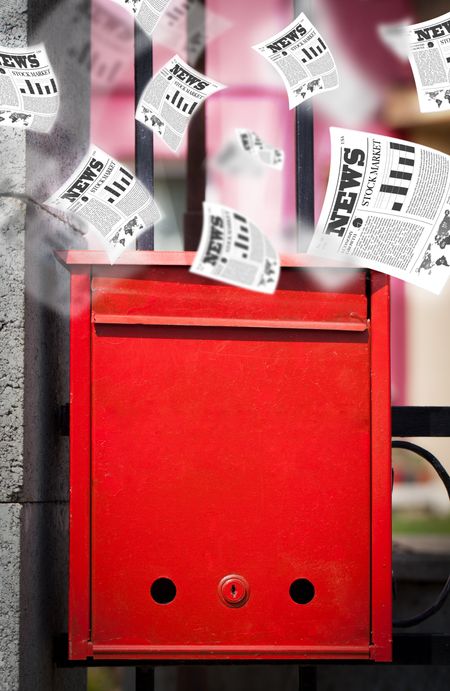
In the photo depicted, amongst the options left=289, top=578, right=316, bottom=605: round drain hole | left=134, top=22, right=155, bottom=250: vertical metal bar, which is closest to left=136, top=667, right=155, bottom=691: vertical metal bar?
left=289, top=578, right=316, bottom=605: round drain hole

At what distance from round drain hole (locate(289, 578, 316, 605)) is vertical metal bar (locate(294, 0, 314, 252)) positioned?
81 centimetres

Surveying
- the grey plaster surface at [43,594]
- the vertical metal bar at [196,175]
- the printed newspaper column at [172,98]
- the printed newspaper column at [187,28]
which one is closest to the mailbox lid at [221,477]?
the grey plaster surface at [43,594]

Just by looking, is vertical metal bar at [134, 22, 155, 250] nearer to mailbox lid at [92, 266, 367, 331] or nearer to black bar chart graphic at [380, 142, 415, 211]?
mailbox lid at [92, 266, 367, 331]

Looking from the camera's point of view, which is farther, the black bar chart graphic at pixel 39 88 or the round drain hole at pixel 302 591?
the black bar chart graphic at pixel 39 88

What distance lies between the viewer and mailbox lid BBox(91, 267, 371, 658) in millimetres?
1801

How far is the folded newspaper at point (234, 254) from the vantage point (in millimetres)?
1751

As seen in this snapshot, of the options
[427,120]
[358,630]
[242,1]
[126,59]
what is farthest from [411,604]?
[427,120]

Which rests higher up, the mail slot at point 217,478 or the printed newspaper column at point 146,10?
the printed newspaper column at point 146,10

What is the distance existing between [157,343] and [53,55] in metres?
0.85

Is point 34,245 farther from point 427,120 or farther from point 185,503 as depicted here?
point 427,120

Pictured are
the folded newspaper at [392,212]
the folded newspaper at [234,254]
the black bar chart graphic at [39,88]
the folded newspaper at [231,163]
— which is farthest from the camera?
the folded newspaper at [231,163]

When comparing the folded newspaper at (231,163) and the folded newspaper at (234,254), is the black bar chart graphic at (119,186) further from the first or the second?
the folded newspaper at (231,163)

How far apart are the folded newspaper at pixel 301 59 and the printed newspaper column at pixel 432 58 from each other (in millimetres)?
198

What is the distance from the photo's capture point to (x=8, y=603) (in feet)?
6.01
